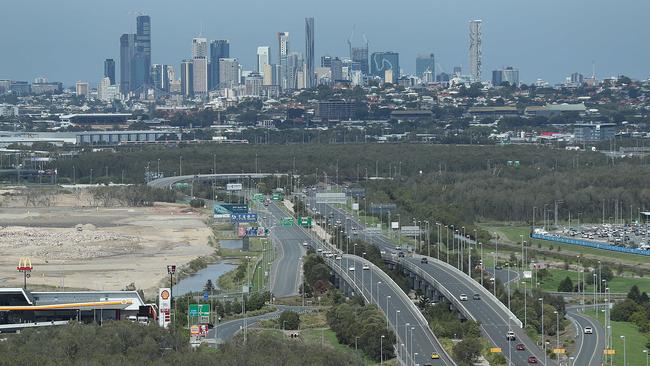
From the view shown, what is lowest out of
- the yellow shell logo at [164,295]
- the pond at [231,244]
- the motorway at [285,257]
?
the pond at [231,244]

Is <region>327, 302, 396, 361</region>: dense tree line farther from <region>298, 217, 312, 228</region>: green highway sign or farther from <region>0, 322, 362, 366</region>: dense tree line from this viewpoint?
<region>298, 217, 312, 228</region>: green highway sign

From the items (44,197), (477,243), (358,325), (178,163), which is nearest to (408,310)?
(358,325)

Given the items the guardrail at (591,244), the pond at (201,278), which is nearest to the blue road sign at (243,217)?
the pond at (201,278)

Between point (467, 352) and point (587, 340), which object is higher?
point (467, 352)

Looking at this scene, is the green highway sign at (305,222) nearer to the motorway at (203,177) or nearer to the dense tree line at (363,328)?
the dense tree line at (363,328)

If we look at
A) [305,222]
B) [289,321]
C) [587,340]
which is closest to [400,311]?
[289,321]

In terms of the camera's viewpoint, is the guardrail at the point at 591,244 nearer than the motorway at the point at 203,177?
Yes

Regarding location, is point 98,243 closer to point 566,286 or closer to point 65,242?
point 65,242
